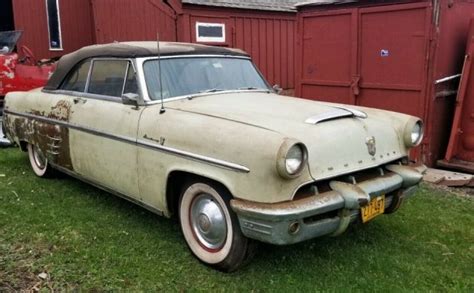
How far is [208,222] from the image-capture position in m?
3.39

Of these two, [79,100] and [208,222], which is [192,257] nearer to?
[208,222]

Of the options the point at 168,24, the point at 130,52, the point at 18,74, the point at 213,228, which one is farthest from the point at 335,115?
the point at 168,24

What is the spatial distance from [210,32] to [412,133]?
7.66 metres

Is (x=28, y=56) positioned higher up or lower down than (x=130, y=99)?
higher up

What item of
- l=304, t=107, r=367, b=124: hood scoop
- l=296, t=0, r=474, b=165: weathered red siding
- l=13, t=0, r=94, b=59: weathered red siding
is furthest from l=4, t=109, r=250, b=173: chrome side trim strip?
l=13, t=0, r=94, b=59: weathered red siding

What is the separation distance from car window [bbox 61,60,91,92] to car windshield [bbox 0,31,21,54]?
195 inches

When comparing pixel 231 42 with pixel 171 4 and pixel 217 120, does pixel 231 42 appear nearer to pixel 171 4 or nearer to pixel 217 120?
pixel 171 4

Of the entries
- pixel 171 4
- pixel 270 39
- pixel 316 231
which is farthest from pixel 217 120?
pixel 270 39

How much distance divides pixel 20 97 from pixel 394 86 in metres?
4.64

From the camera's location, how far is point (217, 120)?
11.0 ft

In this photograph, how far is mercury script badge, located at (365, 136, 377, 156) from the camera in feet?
11.2

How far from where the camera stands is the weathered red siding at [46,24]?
449 inches

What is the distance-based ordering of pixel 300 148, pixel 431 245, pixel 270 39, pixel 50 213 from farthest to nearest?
pixel 270 39 < pixel 50 213 < pixel 431 245 < pixel 300 148

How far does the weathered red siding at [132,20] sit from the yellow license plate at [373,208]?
7855 millimetres
